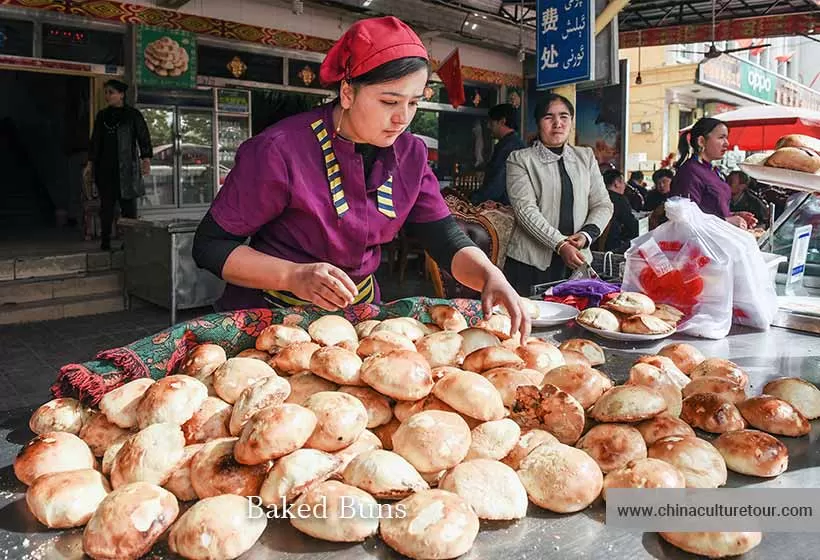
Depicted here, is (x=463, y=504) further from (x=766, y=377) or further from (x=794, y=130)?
(x=794, y=130)

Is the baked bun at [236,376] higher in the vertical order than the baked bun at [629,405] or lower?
higher

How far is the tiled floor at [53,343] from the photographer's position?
4.44 m

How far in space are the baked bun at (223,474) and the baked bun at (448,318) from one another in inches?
34.0

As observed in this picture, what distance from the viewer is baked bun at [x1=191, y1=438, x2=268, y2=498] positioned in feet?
3.39

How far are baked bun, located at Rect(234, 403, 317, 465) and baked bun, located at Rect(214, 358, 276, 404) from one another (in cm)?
19

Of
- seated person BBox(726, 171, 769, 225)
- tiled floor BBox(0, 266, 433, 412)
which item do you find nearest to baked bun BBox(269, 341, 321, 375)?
tiled floor BBox(0, 266, 433, 412)

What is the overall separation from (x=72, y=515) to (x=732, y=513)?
1016mm

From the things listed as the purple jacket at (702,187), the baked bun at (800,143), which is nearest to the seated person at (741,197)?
the purple jacket at (702,187)

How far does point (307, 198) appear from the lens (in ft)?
6.18

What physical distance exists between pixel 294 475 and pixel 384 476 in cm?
14

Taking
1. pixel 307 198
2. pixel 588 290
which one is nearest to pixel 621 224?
pixel 588 290

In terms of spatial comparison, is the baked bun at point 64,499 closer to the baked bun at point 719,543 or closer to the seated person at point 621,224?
the baked bun at point 719,543

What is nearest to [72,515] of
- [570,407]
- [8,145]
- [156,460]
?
[156,460]

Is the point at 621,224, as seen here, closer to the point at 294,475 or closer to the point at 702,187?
the point at 702,187
